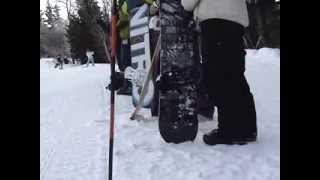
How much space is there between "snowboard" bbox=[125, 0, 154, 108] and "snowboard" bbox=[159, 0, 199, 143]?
1176 millimetres

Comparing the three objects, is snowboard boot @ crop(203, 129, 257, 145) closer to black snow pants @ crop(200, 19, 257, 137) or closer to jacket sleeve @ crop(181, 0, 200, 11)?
black snow pants @ crop(200, 19, 257, 137)

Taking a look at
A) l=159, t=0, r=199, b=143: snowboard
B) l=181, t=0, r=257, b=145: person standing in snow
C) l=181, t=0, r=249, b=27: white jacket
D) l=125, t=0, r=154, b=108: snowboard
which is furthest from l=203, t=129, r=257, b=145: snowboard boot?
l=125, t=0, r=154, b=108: snowboard

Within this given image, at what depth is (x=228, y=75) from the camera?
131 inches

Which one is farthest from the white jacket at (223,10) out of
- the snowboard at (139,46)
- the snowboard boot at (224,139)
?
the snowboard at (139,46)

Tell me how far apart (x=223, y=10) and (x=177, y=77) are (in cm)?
69

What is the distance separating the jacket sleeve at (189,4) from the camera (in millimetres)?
3397

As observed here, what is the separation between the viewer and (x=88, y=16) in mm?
31484

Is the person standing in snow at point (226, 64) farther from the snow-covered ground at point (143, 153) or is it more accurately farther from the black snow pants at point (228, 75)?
the snow-covered ground at point (143, 153)

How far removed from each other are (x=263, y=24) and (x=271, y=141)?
16406mm

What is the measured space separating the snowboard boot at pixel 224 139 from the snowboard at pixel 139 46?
1.42 m

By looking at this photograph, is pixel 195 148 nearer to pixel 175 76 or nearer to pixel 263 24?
pixel 175 76

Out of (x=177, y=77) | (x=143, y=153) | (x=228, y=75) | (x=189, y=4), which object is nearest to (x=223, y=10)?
(x=189, y=4)

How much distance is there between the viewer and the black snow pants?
130 inches
